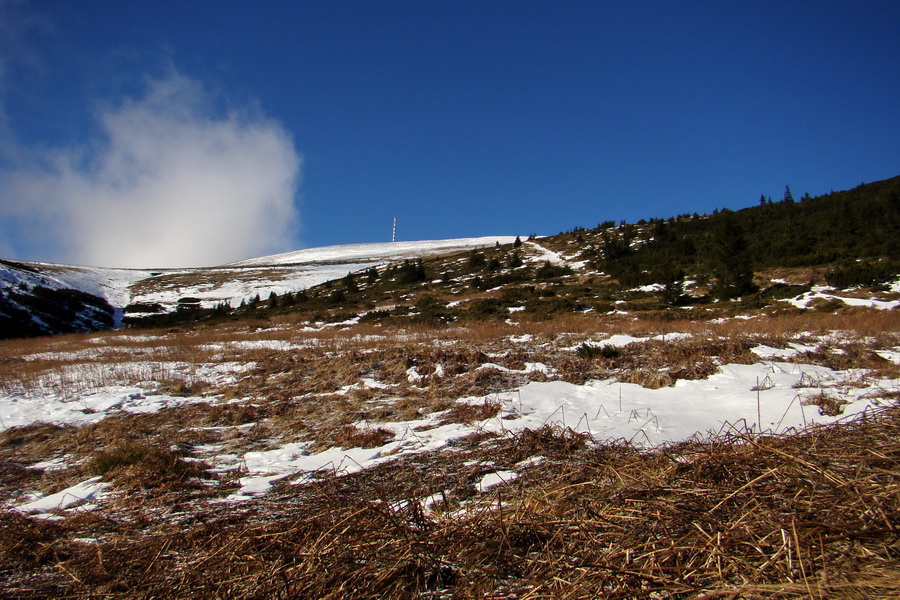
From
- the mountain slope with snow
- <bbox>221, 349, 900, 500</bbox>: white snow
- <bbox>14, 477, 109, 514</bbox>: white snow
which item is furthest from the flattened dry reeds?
the mountain slope with snow

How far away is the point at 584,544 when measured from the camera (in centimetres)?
164

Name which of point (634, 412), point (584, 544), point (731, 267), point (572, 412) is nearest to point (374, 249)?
point (731, 267)

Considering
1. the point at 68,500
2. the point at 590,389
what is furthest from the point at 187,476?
the point at 590,389

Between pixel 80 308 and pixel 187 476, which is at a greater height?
pixel 80 308

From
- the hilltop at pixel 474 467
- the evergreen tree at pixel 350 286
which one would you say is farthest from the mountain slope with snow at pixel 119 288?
the hilltop at pixel 474 467

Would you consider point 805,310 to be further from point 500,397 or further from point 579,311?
point 500,397

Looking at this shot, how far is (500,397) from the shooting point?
248 inches

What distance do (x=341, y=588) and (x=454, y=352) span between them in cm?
854

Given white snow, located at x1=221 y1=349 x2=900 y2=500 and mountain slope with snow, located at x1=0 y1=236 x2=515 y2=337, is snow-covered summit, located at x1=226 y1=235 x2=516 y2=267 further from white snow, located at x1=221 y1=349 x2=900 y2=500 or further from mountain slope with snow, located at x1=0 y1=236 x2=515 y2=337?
white snow, located at x1=221 y1=349 x2=900 y2=500

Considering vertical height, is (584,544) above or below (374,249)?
below

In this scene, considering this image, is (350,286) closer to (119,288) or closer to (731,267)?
(731,267)

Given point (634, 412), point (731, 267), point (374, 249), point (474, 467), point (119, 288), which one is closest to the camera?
point (474, 467)

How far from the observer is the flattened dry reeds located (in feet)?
4.32

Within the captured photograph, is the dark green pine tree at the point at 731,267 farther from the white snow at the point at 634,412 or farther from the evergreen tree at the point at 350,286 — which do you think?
the evergreen tree at the point at 350,286
